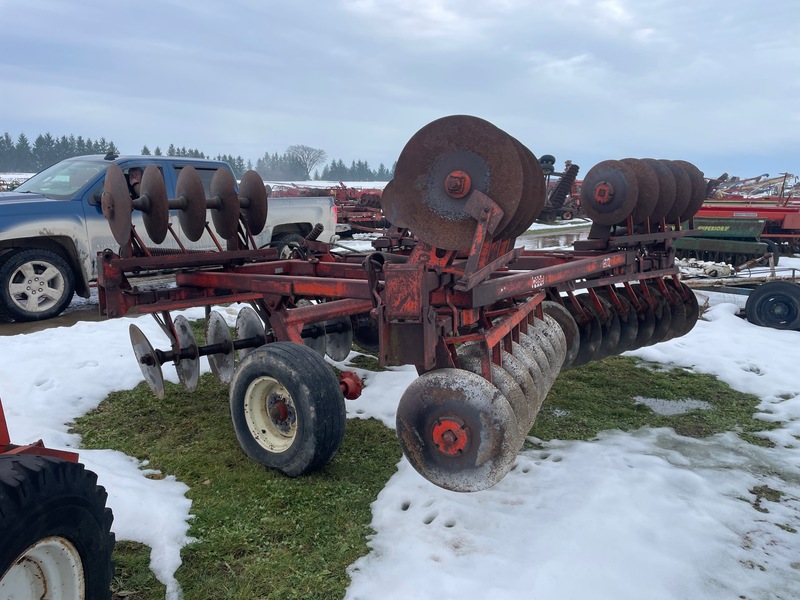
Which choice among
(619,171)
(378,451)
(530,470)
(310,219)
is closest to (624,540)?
(530,470)

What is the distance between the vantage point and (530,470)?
3.87 metres

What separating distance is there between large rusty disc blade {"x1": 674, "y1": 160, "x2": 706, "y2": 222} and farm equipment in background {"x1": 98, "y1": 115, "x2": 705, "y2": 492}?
0.90 metres

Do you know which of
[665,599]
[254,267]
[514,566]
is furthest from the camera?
[254,267]

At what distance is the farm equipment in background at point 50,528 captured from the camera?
190 cm

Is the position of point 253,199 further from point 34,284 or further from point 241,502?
point 34,284

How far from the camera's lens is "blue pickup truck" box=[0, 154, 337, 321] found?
285 inches

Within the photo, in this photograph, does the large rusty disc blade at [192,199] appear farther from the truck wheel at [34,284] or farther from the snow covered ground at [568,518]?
the truck wheel at [34,284]

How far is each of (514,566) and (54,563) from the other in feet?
6.23

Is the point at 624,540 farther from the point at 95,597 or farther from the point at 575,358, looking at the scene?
the point at 575,358

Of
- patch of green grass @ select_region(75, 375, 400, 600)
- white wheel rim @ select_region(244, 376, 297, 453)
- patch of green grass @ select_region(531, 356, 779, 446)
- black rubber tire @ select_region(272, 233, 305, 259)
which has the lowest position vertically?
patch of green grass @ select_region(75, 375, 400, 600)

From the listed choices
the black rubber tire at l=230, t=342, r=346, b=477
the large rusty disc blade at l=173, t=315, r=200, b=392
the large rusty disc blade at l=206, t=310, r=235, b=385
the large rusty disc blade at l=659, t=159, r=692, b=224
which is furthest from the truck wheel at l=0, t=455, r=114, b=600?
the large rusty disc blade at l=659, t=159, r=692, b=224

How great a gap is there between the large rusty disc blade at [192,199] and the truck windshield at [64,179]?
368cm

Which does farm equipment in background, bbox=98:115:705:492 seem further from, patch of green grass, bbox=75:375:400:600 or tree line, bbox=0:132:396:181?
tree line, bbox=0:132:396:181

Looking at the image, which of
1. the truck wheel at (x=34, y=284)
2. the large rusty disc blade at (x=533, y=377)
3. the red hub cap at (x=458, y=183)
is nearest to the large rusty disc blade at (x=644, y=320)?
the large rusty disc blade at (x=533, y=377)
